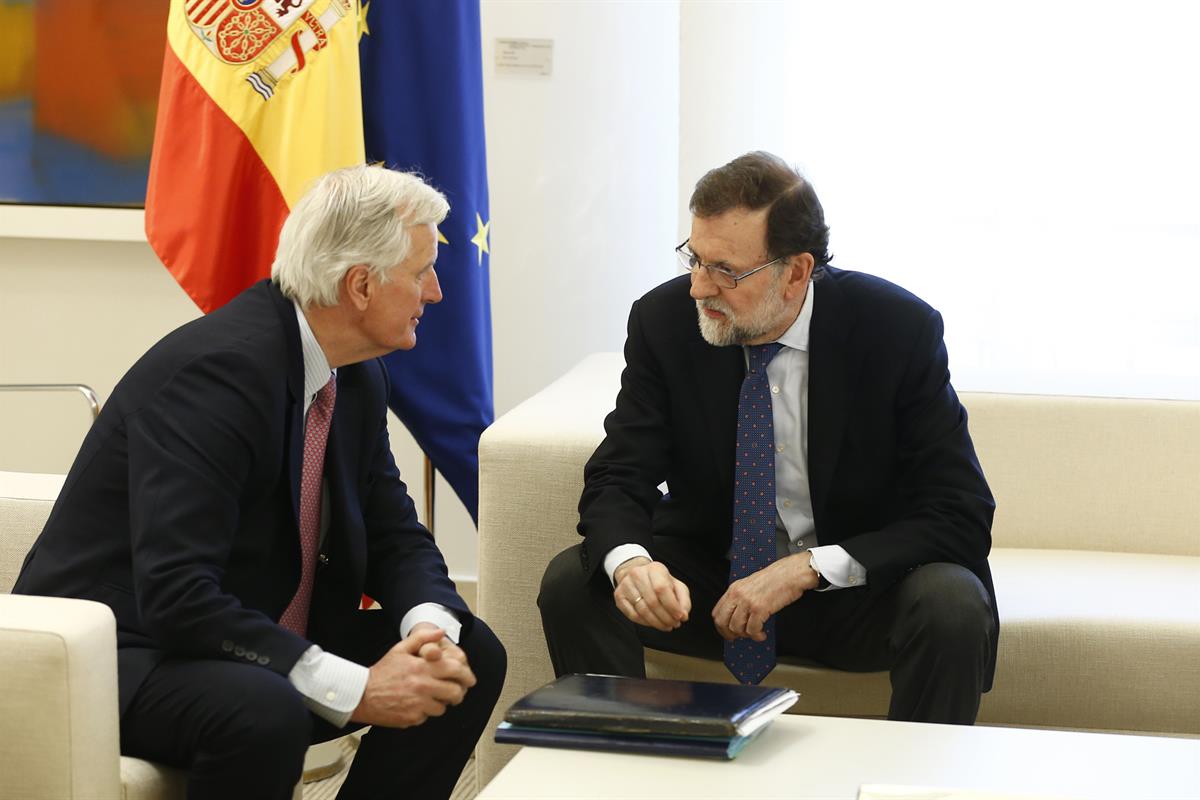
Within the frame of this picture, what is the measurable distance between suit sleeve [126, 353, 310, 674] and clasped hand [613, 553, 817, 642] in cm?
50

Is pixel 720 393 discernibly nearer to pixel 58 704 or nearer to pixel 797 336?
pixel 797 336

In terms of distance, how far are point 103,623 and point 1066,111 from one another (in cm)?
253

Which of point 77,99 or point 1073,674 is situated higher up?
point 77,99

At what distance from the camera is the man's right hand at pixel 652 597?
194 cm

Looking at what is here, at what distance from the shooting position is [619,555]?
81.2 inches

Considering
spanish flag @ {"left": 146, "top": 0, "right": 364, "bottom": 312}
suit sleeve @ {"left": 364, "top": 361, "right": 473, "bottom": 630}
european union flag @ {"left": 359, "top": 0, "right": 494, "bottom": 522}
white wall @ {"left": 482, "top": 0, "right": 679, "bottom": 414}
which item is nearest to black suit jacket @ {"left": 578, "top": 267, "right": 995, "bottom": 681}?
suit sleeve @ {"left": 364, "top": 361, "right": 473, "bottom": 630}

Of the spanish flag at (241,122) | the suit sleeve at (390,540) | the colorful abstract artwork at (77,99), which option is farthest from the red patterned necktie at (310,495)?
the colorful abstract artwork at (77,99)

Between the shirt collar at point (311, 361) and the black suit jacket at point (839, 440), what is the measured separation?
19.1 inches

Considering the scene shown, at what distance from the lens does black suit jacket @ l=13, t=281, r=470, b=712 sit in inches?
65.8

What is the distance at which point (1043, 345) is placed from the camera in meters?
3.35

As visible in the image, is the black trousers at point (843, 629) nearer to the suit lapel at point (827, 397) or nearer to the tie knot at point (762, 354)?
the suit lapel at point (827, 397)

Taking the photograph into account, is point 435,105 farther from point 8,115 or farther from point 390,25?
point 8,115

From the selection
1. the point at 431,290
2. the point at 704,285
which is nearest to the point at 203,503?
the point at 431,290

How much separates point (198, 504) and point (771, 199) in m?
0.98
